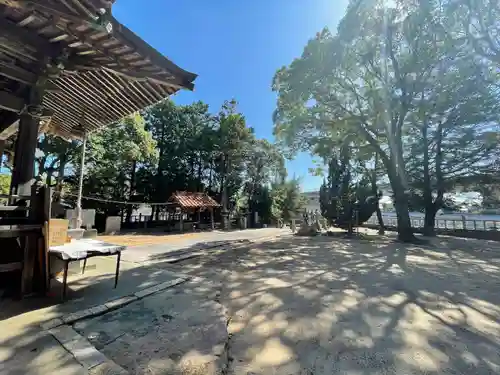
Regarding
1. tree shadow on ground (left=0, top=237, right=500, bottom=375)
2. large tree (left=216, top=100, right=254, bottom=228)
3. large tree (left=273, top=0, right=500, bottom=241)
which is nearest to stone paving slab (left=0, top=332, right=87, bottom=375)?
tree shadow on ground (left=0, top=237, right=500, bottom=375)

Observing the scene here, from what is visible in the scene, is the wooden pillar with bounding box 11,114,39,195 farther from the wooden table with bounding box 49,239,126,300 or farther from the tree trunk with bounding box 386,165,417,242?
the tree trunk with bounding box 386,165,417,242

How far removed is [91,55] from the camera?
2.97 metres

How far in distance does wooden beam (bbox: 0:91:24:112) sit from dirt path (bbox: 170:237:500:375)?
346 centimetres

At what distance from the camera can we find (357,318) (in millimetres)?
3027

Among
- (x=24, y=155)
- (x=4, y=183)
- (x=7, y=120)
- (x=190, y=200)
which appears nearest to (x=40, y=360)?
(x=24, y=155)

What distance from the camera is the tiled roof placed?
15.6m

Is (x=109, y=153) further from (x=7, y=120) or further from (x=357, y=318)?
(x=357, y=318)

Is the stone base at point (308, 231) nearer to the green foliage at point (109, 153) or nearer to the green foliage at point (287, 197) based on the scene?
the green foliage at point (287, 197)

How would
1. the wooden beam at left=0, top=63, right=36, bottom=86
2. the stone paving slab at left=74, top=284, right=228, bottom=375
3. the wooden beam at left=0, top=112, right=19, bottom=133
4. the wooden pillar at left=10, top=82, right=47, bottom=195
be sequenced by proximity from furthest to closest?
the wooden beam at left=0, top=112, right=19, bottom=133 → the wooden pillar at left=10, top=82, right=47, bottom=195 → the wooden beam at left=0, top=63, right=36, bottom=86 → the stone paving slab at left=74, top=284, right=228, bottom=375

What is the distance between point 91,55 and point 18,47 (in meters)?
0.65

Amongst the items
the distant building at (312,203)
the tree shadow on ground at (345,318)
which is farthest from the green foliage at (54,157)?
the distant building at (312,203)

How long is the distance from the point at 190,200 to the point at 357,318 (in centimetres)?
1420

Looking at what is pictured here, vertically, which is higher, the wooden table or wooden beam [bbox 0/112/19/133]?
wooden beam [bbox 0/112/19/133]

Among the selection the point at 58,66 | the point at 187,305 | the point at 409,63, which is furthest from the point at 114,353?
the point at 409,63
